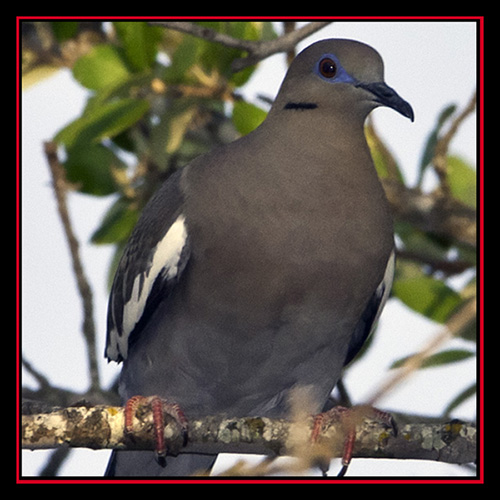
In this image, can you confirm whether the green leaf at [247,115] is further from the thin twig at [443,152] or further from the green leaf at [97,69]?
the thin twig at [443,152]

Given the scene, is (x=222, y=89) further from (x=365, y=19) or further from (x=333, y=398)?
(x=333, y=398)

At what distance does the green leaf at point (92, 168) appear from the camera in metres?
3.92

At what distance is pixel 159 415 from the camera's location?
9.19ft

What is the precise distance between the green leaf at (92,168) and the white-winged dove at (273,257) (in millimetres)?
662

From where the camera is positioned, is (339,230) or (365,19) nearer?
(339,230)

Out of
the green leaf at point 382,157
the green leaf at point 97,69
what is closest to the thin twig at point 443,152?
the green leaf at point 382,157

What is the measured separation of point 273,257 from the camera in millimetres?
2953

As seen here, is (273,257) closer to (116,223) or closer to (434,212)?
(434,212)

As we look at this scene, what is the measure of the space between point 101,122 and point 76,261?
64 centimetres

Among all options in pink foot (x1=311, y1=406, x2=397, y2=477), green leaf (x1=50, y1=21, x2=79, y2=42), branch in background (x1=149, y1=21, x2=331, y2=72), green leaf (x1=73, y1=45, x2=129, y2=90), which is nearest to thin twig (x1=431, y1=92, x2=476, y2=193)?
branch in background (x1=149, y1=21, x2=331, y2=72)
